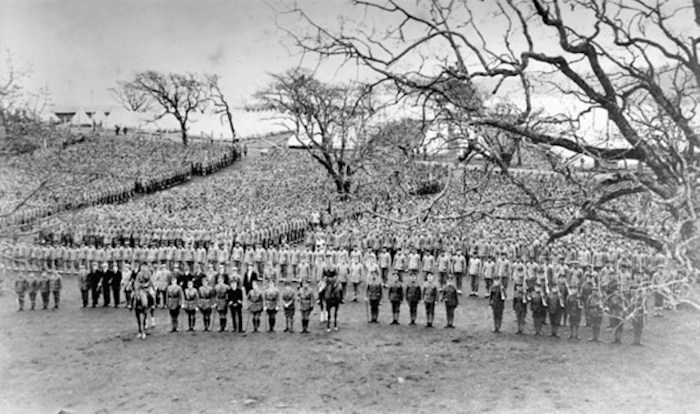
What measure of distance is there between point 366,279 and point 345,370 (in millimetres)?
7343

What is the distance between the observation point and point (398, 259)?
19000 millimetres

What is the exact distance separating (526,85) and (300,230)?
21828mm

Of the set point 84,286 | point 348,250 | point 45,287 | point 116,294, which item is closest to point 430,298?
point 348,250

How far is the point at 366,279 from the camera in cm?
1912

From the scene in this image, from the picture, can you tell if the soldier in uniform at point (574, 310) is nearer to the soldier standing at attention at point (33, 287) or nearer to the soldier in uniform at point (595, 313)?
the soldier in uniform at point (595, 313)

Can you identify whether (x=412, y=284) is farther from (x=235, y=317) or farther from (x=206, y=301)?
(x=206, y=301)

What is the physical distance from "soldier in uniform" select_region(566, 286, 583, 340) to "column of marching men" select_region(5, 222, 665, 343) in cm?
3

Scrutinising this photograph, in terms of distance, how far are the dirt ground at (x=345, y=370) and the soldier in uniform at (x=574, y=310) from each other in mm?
382

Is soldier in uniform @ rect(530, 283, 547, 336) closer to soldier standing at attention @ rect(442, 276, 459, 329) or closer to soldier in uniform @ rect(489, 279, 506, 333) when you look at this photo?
soldier in uniform @ rect(489, 279, 506, 333)

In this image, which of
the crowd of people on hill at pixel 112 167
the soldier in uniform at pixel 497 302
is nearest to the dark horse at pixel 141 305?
the soldier in uniform at pixel 497 302

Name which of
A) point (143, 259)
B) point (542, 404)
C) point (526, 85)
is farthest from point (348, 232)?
point (526, 85)

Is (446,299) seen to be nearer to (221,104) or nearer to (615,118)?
(615,118)

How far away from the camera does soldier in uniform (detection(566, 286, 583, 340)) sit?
1388 cm

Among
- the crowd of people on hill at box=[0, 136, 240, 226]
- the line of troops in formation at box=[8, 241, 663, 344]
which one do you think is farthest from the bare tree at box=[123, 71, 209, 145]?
the line of troops in formation at box=[8, 241, 663, 344]
